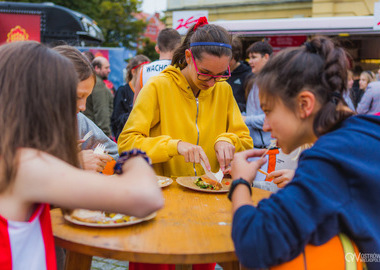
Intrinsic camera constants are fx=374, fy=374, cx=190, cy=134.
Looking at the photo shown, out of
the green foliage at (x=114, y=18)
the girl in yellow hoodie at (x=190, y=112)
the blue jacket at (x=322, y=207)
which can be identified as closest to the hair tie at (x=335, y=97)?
the blue jacket at (x=322, y=207)

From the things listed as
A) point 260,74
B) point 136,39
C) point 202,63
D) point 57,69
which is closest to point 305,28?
point 202,63

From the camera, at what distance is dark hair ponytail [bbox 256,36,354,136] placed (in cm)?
142

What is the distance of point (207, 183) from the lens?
2287 mm

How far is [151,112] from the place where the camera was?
2.47m

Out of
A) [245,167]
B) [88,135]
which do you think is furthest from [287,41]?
[245,167]

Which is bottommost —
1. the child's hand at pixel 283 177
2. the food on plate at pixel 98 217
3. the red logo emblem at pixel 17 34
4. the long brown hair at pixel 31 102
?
the food on plate at pixel 98 217

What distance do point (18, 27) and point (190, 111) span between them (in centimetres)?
814

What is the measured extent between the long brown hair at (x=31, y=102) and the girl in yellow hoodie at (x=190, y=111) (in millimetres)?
1016

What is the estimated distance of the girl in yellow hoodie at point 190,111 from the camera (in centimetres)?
243

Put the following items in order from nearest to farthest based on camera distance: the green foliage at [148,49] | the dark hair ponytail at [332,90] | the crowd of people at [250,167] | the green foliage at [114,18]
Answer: the crowd of people at [250,167], the dark hair ponytail at [332,90], the green foliage at [114,18], the green foliage at [148,49]

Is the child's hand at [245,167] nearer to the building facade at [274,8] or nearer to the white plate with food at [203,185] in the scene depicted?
the white plate with food at [203,185]

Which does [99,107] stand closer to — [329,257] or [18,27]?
[329,257]

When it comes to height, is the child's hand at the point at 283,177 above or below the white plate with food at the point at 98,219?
above

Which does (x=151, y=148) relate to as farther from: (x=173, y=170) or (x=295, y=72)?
(x=295, y=72)
